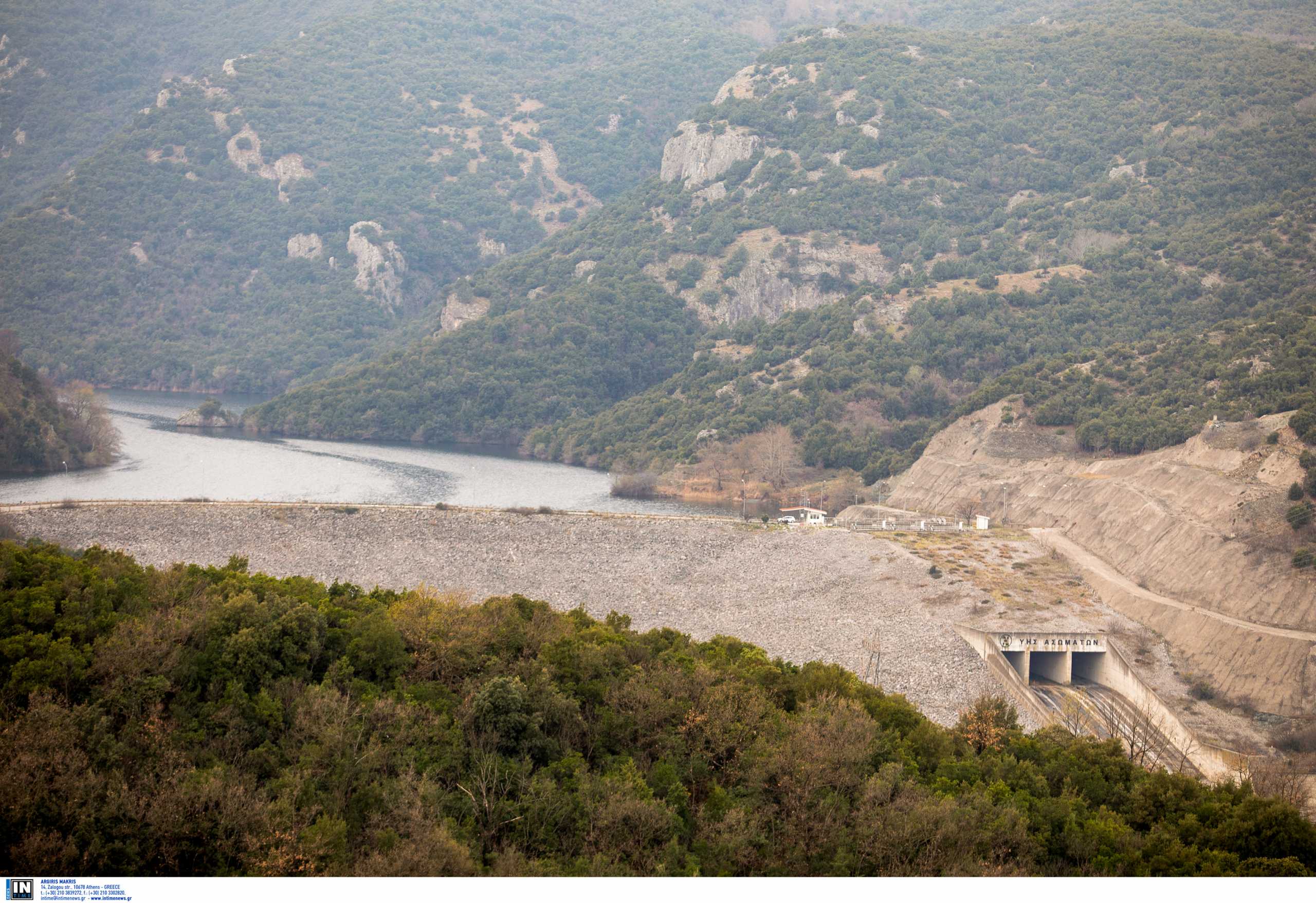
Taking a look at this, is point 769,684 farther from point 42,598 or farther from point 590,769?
point 42,598

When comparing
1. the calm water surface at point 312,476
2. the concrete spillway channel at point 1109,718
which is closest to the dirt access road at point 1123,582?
the concrete spillway channel at point 1109,718

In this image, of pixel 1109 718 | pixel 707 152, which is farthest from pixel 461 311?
pixel 1109 718

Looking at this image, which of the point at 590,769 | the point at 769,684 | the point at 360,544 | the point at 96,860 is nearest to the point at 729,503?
the point at 360,544

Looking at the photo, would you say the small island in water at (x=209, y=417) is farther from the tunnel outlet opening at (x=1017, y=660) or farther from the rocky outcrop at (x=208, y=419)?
the tunnel outlet opening at (x=1017, y=660)

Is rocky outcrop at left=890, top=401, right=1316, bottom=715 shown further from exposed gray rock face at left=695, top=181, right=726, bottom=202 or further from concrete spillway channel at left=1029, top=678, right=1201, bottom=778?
exposed gray rock face at left=695, top=181, right=726, bottom=202

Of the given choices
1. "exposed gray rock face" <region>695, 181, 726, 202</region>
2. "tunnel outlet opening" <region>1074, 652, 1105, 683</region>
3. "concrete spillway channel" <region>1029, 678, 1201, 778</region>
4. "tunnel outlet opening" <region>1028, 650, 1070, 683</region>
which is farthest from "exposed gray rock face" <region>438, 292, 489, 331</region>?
"concrete spillway channel" <region>1029, 678, 1201, 778</region>

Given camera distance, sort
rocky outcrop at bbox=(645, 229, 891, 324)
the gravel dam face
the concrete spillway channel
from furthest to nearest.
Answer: rocky outcrop at bbox=(645, 229, 891, 324) → the gravel dam face → the concrete spillway channel

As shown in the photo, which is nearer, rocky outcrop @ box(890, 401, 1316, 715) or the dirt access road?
rocky outcrop @ box(890, 401, 1316, 715)
